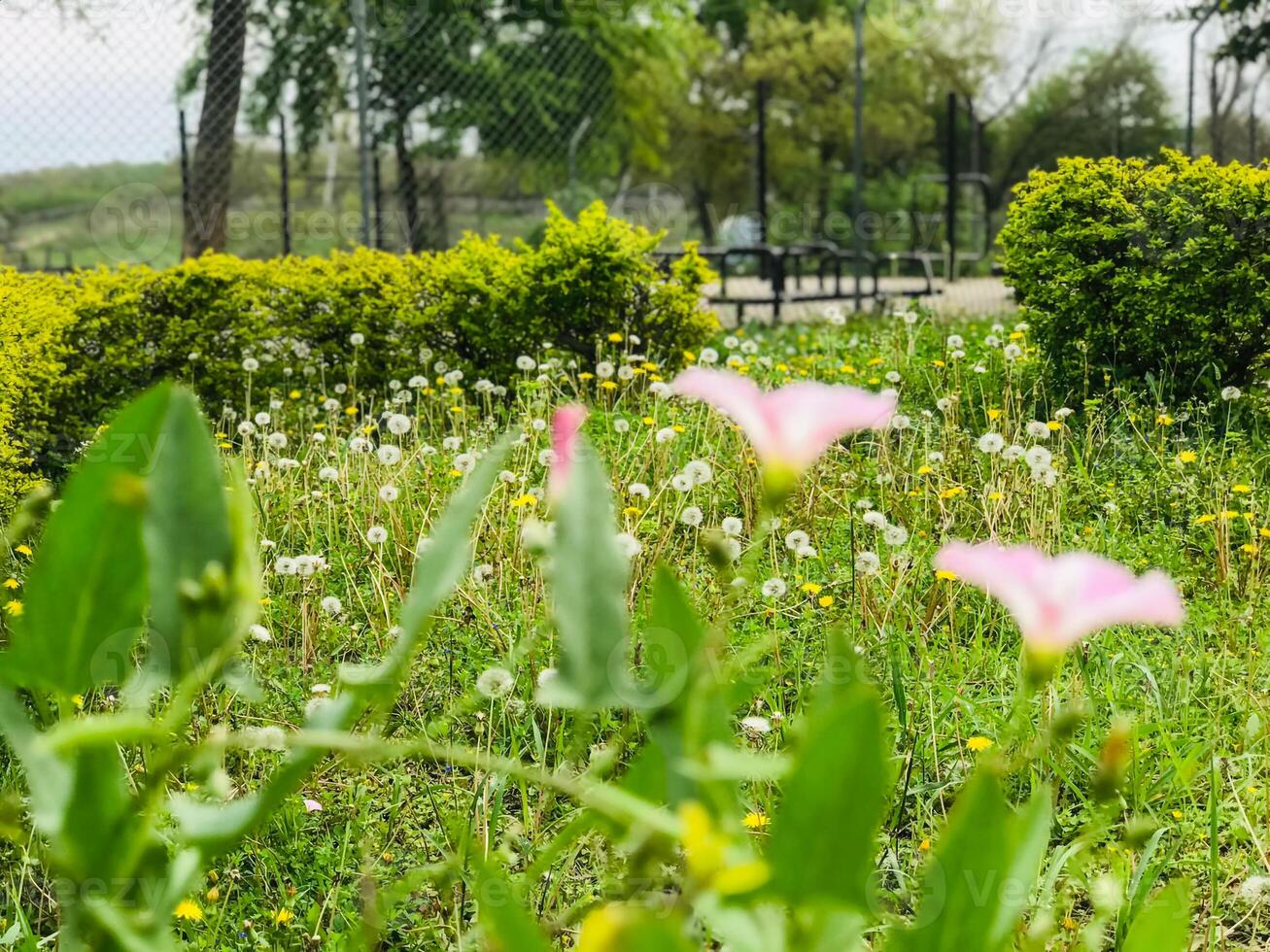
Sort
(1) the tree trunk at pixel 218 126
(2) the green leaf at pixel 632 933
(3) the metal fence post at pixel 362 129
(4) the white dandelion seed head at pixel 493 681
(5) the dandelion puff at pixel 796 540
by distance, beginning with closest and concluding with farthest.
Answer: (2) the green leaf at pixel 632 933 → (4) the white dandelion seed head at pixel 493 681 → (5) the dandelion puff at pixel 796 540 → (3) the metal fence post at pixel 362 129 → (1) the tree trunk at pixel 218 126

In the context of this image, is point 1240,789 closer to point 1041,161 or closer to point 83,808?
point 83,808

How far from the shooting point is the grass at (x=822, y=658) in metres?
1.98

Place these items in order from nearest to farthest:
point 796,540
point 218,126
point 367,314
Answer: point 796,540
point 367,314
point 218,126

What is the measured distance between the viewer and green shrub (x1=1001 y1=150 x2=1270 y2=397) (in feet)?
→ 15.5

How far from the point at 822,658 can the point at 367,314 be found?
351 cm

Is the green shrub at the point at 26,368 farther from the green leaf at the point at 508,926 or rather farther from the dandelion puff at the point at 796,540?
the green leaf at the point at 508,926

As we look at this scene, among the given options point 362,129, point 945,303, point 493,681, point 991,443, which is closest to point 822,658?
point 991,443

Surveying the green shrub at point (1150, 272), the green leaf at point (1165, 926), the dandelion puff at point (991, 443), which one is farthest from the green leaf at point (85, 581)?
the green shrub at point (1150, 272)

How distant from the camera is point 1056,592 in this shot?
0.60 meters

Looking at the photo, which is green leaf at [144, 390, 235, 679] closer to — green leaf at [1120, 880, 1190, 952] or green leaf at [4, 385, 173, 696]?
green leaf at [4, 385, 173, 696]

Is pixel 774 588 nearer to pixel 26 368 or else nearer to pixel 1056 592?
pixel 1056 592

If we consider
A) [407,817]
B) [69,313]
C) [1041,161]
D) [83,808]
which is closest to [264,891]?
[407,817]

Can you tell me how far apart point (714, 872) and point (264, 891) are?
1.88m

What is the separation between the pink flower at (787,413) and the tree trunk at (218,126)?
936 centimetres
